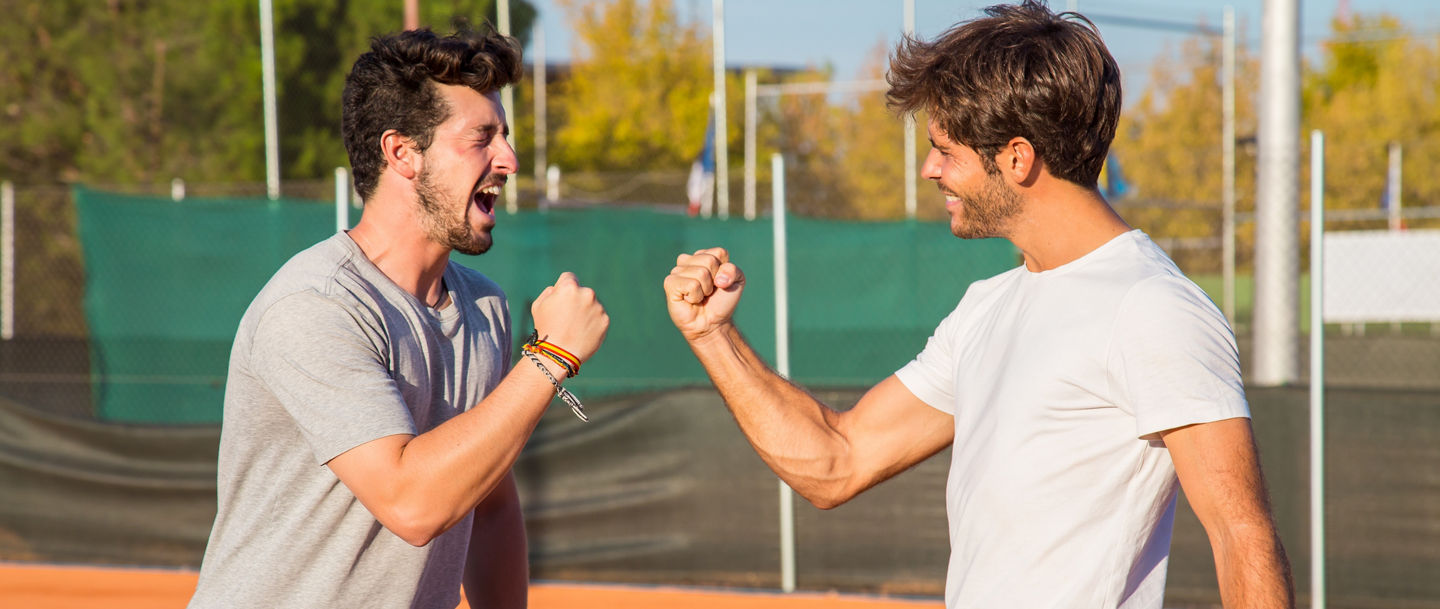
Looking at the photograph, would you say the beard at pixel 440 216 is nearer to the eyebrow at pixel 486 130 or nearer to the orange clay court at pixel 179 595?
the eyebrow at pixel 486 130

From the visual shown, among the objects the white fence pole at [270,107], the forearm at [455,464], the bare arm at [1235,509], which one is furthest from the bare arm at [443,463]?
the white fence pole at [270,107]

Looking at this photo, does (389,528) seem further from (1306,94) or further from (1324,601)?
(1306,94)

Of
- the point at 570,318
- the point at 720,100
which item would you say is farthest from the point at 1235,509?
the point at 720,100

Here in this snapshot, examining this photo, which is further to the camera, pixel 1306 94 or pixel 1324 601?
pixel 1306 94

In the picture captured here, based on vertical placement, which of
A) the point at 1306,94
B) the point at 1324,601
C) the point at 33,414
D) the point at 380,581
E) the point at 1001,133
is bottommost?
the point at 1324,601

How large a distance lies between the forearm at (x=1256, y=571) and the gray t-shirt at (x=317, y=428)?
4.18ft

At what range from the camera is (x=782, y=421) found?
2.74 meters

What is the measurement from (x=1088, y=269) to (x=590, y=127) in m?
23.2

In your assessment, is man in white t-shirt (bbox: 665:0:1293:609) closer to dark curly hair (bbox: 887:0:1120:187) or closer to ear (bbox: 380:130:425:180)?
dark curly hair (bbox: 887:0:1120:187)

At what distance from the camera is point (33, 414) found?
7504 millimetres

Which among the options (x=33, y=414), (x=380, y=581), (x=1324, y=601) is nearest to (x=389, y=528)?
(x=380, y=581)

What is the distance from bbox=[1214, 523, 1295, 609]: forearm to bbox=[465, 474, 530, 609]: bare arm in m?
1.46

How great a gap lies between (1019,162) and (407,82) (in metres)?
1.16

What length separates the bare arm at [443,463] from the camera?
2.13 m
